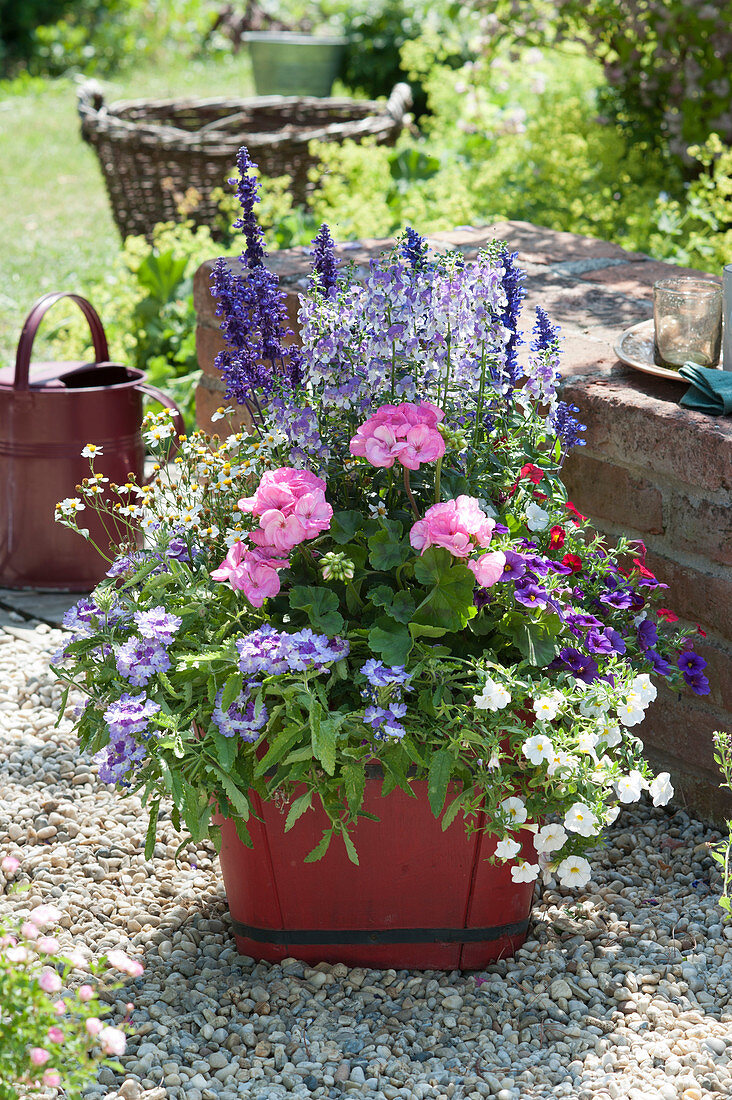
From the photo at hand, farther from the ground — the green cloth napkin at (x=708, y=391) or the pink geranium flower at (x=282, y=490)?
the pink geranium flower at (x=282, y=490)

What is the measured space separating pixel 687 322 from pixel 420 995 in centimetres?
134

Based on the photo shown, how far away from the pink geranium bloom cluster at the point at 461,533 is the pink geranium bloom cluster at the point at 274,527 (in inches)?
5.4

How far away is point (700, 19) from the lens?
4.84 meters

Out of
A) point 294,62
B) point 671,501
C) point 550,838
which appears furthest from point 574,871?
point 294,62

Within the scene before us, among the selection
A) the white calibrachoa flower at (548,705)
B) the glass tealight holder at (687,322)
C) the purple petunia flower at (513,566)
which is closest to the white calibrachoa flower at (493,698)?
the white calibrachoa flower at (548,705)

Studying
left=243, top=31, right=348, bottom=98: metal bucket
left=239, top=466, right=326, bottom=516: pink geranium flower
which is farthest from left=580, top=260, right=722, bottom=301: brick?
left=243, top=31, right=348, bottom=98: metal bucket

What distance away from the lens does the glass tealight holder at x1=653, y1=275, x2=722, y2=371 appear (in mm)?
2293

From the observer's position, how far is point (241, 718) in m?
1.63

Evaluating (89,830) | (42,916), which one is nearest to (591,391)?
(89,830)

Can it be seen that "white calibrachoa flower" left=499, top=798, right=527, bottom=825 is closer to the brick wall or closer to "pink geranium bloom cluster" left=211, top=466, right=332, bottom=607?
"pink geranium bloom cluster" left=211, top=466, right=332, bottom=607

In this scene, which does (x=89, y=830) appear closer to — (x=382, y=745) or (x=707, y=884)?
(x=382, y=745)

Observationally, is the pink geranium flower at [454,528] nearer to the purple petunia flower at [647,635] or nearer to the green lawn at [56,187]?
the purple petunia flower at [647,635]

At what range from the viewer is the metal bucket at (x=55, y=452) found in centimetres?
307

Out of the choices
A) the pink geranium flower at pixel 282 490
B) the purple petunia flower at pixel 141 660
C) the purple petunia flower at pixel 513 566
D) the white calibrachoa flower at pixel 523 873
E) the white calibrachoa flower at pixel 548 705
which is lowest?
the white calibrachoa flower at pixel 523 873
